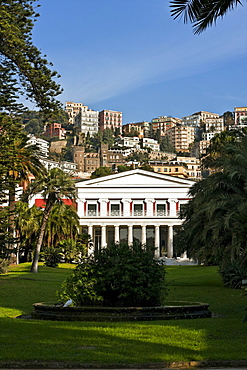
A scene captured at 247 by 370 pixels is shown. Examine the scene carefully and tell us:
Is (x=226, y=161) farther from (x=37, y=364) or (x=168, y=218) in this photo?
(x=168, y=218)

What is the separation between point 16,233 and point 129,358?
46.2 metres

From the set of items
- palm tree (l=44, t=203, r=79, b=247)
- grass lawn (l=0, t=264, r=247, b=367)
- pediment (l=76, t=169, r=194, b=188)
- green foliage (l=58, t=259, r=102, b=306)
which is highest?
pediment (l=76, t=169, r=194, b=188)

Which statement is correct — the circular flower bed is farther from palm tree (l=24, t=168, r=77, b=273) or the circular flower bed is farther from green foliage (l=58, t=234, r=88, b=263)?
green foliage (l=58, t=234, r=88, b=263)

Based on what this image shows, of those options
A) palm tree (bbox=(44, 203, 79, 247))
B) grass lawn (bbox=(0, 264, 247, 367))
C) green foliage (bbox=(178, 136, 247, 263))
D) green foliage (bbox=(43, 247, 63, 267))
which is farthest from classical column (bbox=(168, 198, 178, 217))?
grass lawn (bbox=(0, 264, 247, 367))

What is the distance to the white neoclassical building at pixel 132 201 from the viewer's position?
8288cm

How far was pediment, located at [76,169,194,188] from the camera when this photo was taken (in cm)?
8394

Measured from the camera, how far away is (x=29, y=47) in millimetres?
23734

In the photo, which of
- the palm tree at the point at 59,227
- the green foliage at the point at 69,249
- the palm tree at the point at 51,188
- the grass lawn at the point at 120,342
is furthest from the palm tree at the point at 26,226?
the grass lawn at the point at 120,342

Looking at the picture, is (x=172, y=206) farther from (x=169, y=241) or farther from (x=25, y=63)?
(x=25, y=63)

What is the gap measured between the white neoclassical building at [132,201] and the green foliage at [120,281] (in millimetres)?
68086

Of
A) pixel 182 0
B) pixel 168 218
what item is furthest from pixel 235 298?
pixel 168 218

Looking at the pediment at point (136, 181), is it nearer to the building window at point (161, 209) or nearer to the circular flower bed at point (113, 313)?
the building window at point (161, 209)

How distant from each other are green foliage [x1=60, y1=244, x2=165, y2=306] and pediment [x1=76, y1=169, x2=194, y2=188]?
69300 mm

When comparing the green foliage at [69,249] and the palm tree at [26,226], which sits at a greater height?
the palm tree at [26,226]
